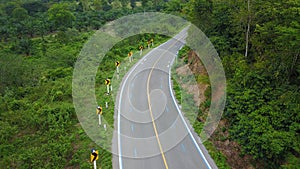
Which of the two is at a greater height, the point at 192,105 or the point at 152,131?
the point at 192,105

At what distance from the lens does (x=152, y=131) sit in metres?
20.5

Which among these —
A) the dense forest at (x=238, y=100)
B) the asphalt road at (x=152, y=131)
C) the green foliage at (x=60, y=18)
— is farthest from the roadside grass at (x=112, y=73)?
the green foliage at (x=60, y=18)

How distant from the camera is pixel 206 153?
57.9ft

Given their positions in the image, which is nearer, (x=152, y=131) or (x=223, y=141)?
(x=223, y=141)

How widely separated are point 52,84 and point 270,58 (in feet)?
76.4

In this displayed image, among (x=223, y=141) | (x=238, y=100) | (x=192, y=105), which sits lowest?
(x=192, y=105)

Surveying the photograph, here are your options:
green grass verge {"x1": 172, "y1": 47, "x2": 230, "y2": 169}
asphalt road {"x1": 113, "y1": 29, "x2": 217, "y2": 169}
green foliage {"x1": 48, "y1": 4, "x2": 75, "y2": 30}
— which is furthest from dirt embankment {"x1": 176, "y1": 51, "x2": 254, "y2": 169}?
green foliage {"x1": 48, "y1": 4, "x2": 75, "y2": 30}

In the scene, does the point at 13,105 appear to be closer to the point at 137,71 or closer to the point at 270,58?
the point at 137,71

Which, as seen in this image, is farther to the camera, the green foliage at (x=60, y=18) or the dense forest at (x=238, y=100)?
the green foliage at (x=60, y=18)

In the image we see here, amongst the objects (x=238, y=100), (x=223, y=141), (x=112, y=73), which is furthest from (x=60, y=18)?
(x=223, y=141)

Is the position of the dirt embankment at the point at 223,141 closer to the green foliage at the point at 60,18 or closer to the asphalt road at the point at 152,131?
the asphalt road at the point at 152,131

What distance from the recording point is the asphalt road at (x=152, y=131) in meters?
17.0

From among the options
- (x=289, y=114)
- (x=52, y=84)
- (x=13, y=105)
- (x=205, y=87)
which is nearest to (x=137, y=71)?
(x=52, y=84)

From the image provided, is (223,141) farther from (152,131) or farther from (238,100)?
(152,131)
